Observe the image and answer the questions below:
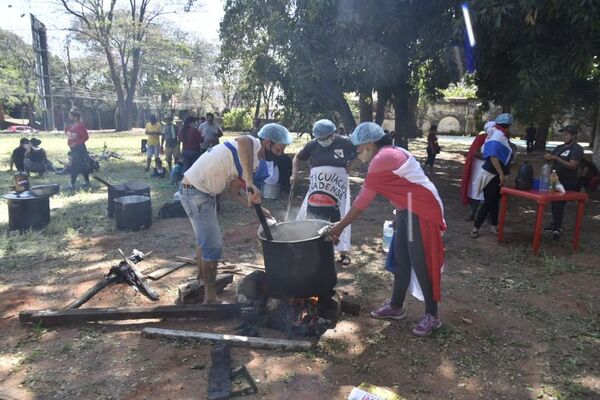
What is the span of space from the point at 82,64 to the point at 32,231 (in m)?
41.8

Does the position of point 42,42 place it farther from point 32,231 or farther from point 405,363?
point 405,363

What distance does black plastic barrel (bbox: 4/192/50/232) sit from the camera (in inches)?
246

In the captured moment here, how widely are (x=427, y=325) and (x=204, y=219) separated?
2.02 metres

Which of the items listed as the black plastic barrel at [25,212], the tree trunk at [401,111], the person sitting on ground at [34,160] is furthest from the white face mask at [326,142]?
the person sitting on ground at [34,160]

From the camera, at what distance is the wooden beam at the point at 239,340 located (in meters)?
3.22

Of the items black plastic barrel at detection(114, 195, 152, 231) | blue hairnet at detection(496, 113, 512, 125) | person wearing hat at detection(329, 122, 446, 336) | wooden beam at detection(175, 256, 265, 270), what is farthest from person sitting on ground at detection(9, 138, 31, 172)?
blue hairnet at detection(496, 113, 512, 125)

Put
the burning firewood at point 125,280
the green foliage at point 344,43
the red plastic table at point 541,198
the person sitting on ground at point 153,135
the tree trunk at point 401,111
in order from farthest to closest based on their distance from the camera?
the person sitting on ground at point 153,135
the tree trunk at point 401,111
the green foliage at point 344,43
the red plastic table at point 541,198
the burning firewood at point 125,280

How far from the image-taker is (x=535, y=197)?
520 cm

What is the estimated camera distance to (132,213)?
6.49m

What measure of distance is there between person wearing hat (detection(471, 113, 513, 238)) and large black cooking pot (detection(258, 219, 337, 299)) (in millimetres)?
3493

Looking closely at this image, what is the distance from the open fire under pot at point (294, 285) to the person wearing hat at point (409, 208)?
25 cm

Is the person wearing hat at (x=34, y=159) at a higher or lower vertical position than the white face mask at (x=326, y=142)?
lower

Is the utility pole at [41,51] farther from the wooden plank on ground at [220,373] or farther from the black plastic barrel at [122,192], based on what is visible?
the wooden plank on ground at [220,373]

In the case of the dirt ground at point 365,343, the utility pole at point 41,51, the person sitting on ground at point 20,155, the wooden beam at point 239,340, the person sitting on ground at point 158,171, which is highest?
the utility pole at point 41,51
